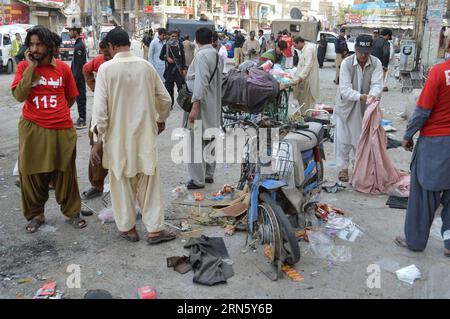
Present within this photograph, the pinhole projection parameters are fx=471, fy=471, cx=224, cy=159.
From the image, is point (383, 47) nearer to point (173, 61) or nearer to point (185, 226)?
point (173, 61)

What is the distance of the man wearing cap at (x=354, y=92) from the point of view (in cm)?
556

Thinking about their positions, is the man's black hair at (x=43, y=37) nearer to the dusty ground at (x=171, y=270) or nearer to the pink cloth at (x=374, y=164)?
the dusty ground at (x=171, y=270)

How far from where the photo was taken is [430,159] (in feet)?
12.5

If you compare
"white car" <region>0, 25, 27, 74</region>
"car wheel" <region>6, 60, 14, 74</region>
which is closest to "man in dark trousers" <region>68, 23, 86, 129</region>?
"white car" <region>0, 25, 27, 74</region>

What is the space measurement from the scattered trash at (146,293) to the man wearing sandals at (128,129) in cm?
81

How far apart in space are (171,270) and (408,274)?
72.6 inches

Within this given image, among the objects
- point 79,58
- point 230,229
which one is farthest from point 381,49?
point 230,229

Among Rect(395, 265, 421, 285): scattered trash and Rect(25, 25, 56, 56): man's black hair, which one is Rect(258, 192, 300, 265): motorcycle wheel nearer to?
Rect(395, 265, 421, 285): scattered trash

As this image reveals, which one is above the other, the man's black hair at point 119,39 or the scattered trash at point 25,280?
the man's black hair at point 119,39

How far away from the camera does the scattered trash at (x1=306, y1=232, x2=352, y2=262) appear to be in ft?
13.1

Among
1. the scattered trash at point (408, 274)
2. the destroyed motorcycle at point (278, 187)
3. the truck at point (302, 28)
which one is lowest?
the scattered trash at point (408, 274)

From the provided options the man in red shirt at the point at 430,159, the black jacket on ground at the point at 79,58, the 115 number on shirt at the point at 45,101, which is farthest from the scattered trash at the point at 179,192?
the black jacket on ground at the point at 79,58

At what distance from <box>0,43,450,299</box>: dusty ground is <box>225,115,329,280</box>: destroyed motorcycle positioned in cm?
19
